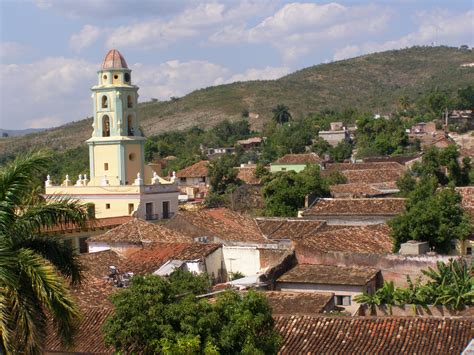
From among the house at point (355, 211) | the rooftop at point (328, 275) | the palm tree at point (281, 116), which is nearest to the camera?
the rooftop at point (328, 275)

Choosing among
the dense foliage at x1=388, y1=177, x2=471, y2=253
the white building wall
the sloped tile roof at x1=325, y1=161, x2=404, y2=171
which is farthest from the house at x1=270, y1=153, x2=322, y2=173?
the white building wall

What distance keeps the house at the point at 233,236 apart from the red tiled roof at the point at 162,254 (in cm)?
74

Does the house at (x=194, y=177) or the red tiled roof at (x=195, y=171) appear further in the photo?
the red tiled roof at (x=195, y=171)

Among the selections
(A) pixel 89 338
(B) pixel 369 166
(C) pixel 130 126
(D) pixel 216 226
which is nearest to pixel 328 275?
(A) pixel 89 338

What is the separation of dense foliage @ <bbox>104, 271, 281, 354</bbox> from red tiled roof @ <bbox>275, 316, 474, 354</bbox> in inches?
122

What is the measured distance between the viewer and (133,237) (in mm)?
27359

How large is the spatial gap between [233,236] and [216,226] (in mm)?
816

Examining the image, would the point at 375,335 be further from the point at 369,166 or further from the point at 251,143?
the point at 251,143

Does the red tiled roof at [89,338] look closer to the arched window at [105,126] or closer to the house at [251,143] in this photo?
the arched window at [105,126]

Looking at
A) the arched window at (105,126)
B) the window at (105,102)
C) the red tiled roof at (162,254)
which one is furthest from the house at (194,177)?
the red tiled roof at (162,254)

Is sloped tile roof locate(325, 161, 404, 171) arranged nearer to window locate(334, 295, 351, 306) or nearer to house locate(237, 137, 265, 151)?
house locate(237, 137, 265, 151)

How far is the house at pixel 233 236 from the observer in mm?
25625

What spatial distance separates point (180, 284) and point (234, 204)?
117 feet

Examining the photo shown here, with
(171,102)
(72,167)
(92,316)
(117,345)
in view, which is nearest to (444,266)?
(92,316)
